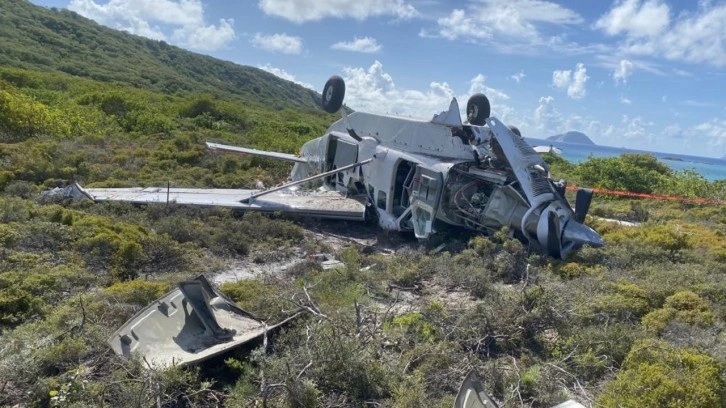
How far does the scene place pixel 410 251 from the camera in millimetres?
9398

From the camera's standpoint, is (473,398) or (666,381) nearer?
(473,398)

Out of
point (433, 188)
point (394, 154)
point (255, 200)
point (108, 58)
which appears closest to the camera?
point (433, 188)

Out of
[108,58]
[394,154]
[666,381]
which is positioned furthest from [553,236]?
[108,58]

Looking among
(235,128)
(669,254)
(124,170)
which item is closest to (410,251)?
(669,254)

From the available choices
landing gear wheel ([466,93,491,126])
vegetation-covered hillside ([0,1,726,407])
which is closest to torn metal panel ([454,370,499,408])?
vegetation-covered hillside ([0,1,726,407])

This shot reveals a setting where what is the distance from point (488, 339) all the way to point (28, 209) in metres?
8.44

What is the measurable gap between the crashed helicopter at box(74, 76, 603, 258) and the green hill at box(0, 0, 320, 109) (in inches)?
1356

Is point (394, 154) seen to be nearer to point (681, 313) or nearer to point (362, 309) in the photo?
point (362, 309)

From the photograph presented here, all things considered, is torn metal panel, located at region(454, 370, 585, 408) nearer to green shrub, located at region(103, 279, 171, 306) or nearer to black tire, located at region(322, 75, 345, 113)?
green shrub, located at region(103, 279, 171, 306)

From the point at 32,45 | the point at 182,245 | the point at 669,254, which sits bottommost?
the point at 182,245

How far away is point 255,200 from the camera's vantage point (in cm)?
1209

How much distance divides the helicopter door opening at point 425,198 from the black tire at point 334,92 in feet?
13.2

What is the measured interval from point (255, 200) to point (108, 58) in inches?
1951

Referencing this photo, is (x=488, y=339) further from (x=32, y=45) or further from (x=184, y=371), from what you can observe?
(x=32, y=45)
